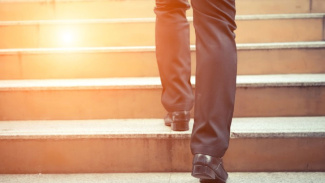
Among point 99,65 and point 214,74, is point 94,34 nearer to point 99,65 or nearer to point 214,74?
point 99,65

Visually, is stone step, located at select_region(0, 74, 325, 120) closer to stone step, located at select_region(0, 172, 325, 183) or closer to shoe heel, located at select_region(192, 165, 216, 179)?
stone step, located at select_region(0, 172, 325, 183)

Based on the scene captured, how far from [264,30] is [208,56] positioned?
111cm

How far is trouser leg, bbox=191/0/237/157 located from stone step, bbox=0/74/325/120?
50cm

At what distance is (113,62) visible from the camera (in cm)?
183

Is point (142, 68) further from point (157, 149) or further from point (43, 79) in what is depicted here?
point (157, 149)

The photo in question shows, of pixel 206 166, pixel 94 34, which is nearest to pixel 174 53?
pixel 206 166

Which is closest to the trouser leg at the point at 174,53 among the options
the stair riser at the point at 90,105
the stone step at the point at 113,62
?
the stair riser at the point at 90,105

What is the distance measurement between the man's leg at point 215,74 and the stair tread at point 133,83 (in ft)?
1.59

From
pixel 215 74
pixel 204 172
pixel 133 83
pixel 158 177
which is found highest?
pixel 215 74

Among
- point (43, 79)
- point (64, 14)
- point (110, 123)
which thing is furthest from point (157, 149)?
point (64, 14)

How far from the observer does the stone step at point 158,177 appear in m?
1.23

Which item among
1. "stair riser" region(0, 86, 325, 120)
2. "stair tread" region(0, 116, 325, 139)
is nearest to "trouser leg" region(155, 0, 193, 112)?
"stair tread" region(0, 116, 325, 139)

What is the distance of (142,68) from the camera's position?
1835mm

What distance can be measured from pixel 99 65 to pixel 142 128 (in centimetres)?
57
